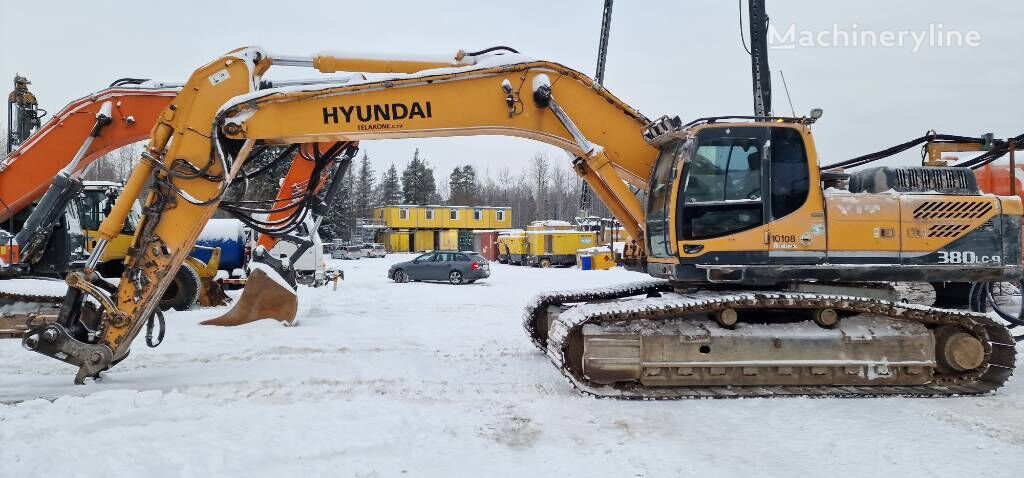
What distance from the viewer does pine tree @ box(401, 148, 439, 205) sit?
88.2m

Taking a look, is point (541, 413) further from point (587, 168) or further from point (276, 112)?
point (276, 112)

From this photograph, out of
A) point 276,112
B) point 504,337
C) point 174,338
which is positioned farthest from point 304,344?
point 276,112

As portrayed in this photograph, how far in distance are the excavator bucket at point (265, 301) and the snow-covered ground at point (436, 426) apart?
3.11m

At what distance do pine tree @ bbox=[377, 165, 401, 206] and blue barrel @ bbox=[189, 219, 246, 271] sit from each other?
75.0 m

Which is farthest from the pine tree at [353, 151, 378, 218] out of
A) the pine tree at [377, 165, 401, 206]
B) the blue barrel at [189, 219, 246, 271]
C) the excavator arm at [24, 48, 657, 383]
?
the excavator arm at [24, 48, 657, 383]

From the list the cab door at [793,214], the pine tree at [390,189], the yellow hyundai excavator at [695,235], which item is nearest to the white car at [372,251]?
the pine tree at [390,189]

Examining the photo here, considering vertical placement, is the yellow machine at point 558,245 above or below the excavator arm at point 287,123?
below

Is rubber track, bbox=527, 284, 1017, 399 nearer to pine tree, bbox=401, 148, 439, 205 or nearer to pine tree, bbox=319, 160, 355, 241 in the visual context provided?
pine tree, bbox=319, 160, 355, 241

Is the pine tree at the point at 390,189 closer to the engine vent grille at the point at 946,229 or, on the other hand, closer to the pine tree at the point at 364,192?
the pine tree at the point at 364,192

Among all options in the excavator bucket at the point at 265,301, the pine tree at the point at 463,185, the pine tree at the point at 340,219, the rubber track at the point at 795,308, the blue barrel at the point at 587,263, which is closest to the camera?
the rubber track at the point at 795,308

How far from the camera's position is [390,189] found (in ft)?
304

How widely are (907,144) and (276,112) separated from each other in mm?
6907

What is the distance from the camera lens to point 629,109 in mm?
6852

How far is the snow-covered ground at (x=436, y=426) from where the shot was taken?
4230 millimetres
